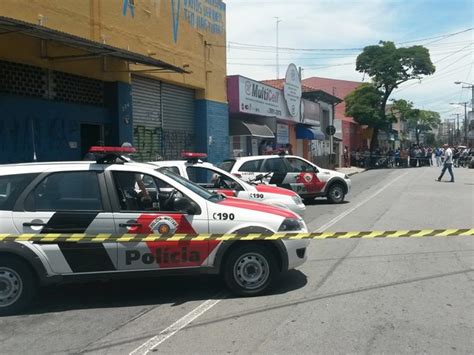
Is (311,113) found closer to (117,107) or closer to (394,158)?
(394,158)

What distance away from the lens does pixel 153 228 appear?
6008 millimetres

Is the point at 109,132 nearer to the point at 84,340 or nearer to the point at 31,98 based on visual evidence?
the point at 31,98

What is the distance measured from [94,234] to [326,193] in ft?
38.4

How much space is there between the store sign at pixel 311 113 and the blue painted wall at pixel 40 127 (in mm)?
22070

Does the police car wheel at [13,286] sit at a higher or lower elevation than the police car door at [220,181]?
lower

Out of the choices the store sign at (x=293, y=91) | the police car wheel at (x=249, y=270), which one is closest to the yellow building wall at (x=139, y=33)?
the police car wheel at (x=249, y=270)

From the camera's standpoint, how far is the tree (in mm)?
47250

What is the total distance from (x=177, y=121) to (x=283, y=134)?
12890mm

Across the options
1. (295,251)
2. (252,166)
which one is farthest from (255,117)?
(295,251)

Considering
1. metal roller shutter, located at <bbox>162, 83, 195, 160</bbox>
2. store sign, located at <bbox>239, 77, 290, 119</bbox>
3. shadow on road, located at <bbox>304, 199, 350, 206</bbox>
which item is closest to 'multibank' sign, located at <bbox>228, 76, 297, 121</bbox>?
store sign, located at <bbox>239, 77, 290, 119</bbox>

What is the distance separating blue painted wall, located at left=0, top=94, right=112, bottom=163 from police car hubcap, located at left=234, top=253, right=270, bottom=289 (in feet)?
24.2

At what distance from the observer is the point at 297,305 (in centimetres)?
579

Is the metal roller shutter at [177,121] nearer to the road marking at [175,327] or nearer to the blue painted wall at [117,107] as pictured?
the blue painted wall at [117,107]

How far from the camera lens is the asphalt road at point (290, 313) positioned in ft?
15.4
